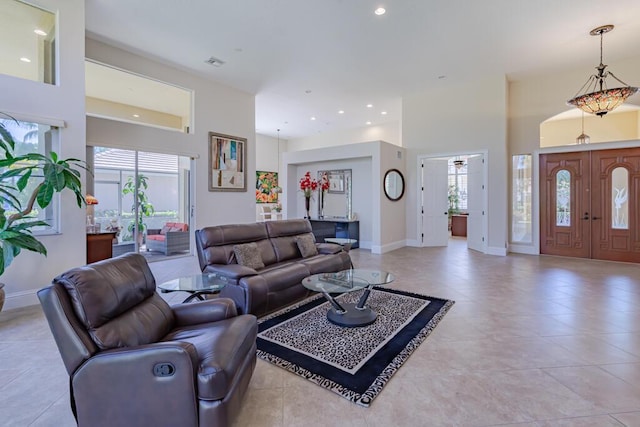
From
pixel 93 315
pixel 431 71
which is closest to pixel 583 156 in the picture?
pixel 431 71

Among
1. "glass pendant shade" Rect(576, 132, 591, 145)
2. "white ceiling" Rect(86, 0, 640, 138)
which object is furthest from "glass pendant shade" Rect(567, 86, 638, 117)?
"glass pendant shade" Rect(576, 132, 591, 145)

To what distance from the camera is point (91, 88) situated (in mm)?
5926

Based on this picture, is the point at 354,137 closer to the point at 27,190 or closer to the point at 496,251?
the point at 496,251

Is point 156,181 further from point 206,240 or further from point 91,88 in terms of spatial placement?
point 206,240

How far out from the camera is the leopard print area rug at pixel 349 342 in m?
2.12

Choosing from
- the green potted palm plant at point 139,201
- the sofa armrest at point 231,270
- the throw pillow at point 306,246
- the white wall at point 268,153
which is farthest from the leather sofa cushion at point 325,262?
the white wall at point 268,153

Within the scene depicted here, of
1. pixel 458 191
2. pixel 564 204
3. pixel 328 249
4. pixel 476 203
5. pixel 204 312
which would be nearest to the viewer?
pixel 204 312

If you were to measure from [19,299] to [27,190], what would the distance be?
1.28 meters

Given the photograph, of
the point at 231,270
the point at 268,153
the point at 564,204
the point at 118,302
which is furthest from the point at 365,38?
the point at 268,153

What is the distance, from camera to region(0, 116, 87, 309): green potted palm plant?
2.99m

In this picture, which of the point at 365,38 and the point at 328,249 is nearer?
the point at 328,249

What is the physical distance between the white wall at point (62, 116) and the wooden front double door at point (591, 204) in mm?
8397

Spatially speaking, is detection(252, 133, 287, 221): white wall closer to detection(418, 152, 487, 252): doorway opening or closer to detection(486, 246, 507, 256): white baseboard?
detection(418, 152, 487, 252): doorway opening

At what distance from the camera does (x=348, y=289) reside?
2.88 m
